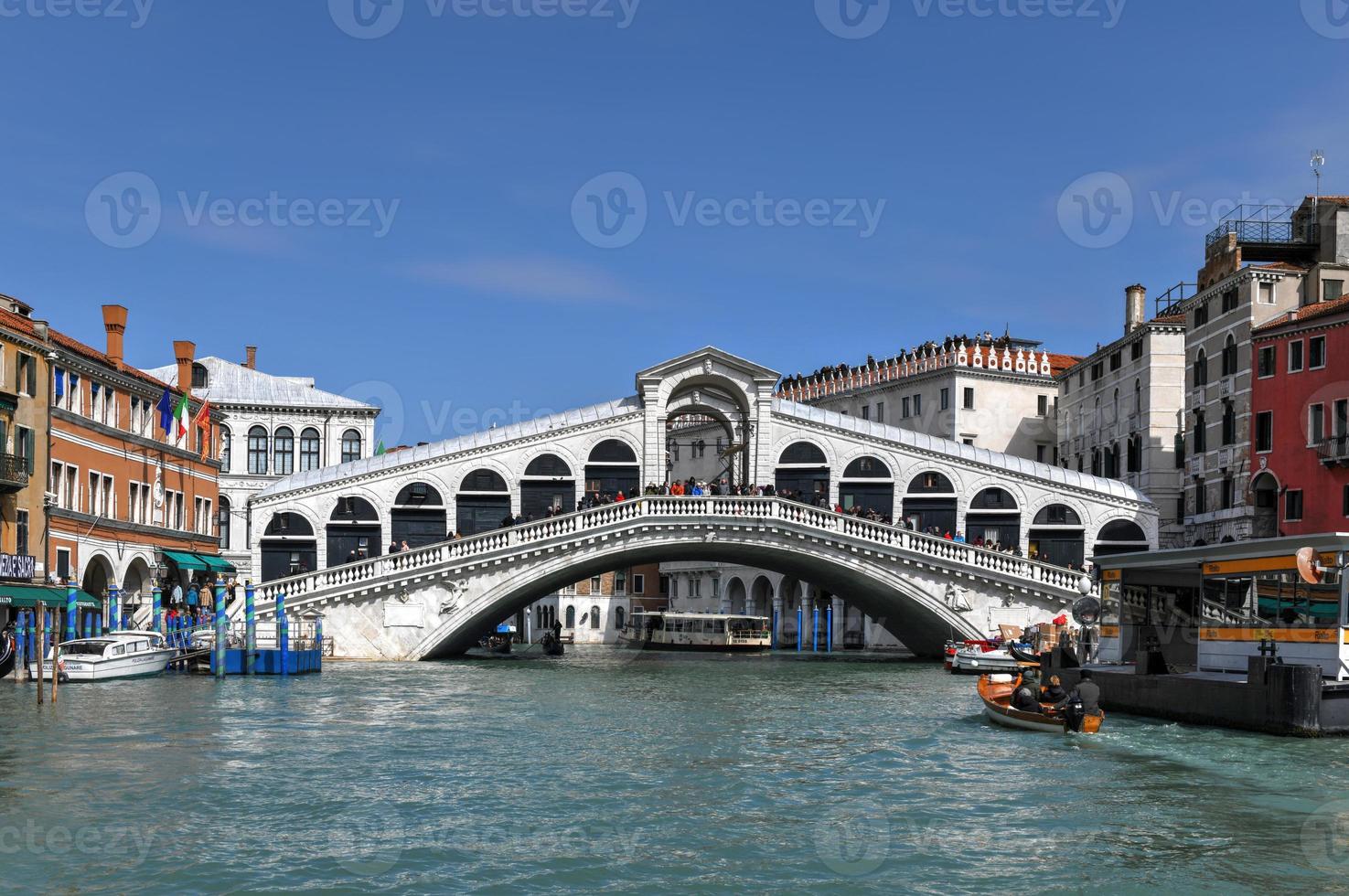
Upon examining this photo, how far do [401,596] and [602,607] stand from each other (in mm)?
44612

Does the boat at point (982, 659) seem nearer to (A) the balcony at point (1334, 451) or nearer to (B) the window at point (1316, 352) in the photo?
(A) the balcony at point (1334, 451)

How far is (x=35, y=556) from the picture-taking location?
36.3 meters

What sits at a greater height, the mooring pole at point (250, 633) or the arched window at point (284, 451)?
the arched window at point (284, 451)

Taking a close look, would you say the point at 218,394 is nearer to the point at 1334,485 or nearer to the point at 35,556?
the point at 35,556

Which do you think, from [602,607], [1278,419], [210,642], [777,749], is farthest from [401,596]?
[602,607]

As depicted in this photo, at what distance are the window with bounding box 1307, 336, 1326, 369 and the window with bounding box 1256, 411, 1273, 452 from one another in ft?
6.24

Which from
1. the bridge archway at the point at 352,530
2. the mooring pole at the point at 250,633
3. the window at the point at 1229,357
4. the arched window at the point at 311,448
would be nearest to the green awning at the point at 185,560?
the bridge archway at the point at 352,530

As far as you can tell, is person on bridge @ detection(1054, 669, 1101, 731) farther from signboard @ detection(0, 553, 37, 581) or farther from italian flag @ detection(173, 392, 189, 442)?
italian flag @ detection(173, 392, 189, 442)

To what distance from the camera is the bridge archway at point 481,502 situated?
48.1 meters

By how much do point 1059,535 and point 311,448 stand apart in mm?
26938

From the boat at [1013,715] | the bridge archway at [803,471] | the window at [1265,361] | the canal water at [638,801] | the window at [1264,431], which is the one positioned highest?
the window at [1265,361]

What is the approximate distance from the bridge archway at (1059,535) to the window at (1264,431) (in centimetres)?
713

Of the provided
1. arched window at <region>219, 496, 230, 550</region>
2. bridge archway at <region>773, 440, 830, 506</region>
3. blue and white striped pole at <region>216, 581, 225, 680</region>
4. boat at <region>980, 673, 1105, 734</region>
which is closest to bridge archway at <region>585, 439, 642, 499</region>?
bridge archway at <region>773, 440, 830, 506</region>

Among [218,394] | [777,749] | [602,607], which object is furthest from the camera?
[602,607]
